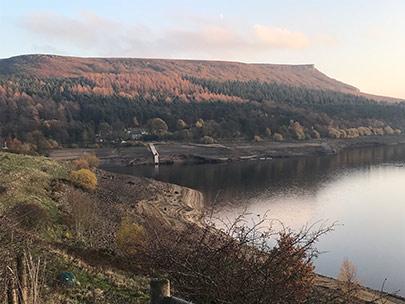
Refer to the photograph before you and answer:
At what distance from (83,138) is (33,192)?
4699 centimetres

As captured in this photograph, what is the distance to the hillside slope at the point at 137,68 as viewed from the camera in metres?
154

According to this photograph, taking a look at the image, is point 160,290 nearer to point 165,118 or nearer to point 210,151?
point 210,151

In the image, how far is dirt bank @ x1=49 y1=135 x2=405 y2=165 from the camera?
196 ft

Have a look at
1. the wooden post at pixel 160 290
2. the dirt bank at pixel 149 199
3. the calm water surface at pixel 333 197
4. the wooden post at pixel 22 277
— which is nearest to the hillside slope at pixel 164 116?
the calm water surface at pixel 333 197

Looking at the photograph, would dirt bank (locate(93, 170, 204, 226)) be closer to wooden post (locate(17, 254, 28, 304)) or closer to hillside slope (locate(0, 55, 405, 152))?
hillside slope (locate(0, 55, 405, 152))

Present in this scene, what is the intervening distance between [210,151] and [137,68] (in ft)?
368

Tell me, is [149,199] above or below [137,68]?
below

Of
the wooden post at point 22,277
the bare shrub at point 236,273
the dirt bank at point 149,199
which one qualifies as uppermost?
the wooden post at point 22,277

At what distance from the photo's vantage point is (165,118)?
81875 mm

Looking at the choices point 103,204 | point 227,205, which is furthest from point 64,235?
point 227,205

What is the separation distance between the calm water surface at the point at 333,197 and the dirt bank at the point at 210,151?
3631 millimetres

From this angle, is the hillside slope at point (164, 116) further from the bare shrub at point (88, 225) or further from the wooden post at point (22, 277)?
the wooden post at point (22, 277)

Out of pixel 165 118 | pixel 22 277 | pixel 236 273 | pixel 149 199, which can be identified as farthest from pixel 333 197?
pixel 165 118

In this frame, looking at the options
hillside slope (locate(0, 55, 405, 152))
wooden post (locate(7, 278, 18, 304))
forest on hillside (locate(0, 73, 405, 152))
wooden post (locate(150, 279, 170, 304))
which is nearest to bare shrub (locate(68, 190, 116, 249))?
wooden post (locate(7, 278, 18, 304))
